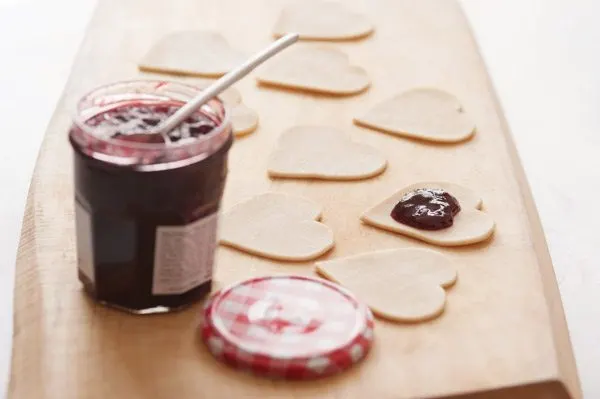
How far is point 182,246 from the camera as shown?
3.09 feet

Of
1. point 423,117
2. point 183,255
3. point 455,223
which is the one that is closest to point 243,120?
point 423,117

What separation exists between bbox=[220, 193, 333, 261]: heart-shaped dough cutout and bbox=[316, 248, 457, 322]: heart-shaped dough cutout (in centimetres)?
4

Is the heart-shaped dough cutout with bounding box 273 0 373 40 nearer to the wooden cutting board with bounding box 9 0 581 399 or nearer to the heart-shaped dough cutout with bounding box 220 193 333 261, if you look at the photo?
the wooden cutting board with bounding box 9 0 581 399

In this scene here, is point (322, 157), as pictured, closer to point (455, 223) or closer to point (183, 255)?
point (455, 223)

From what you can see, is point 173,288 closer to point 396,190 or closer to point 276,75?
point 396,190

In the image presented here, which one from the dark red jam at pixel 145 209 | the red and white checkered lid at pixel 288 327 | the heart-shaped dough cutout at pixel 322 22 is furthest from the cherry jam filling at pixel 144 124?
the heart-shaped dough cutout at pixel 322 22

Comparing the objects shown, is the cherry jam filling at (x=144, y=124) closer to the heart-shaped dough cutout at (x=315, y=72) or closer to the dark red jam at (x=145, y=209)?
the dark red jam at (x=145, y=209)

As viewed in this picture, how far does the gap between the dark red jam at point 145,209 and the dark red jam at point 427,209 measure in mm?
267

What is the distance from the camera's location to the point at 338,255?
1.11m

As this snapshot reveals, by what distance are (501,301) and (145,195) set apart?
14.9 inches

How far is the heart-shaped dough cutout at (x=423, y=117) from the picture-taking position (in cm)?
138

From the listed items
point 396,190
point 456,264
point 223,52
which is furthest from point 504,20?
point 456,264

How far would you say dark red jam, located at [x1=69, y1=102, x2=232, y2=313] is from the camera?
2.94ft

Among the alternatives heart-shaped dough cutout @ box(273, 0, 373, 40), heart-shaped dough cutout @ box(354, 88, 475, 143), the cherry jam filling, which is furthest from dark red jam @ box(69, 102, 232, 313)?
heart-shaped dough cutout @ box(273, 0, 373, 40)
